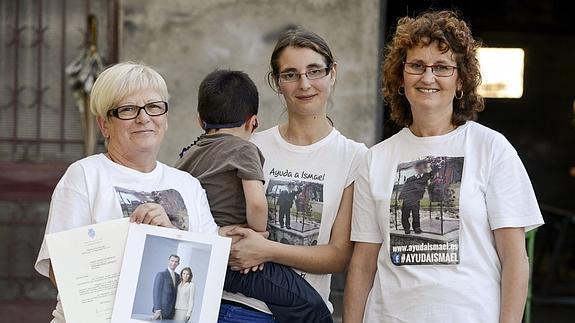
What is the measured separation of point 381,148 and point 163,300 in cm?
90

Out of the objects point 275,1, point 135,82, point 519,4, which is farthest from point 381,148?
point 519,4

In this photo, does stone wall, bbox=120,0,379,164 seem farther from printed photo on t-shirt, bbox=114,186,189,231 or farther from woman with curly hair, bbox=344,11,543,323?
printed photo on t-shirt, bbox=114,186,189,231

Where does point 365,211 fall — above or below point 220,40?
below

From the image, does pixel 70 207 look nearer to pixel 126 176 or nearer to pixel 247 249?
pixel 126 176

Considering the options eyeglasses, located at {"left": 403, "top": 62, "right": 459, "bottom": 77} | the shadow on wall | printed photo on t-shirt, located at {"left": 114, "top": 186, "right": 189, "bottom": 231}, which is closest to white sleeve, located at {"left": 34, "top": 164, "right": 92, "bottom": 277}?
printed photo on t-shirt, located at {"left": 114, "top": 186, "right": 189, "bottom": 231}

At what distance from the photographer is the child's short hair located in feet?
11.3

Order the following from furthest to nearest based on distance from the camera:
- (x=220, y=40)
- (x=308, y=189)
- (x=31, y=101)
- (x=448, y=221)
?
1. (x=31, y=101)
2. (x=220, y=40)
3. (x=308, y=189)
4. (x=448, y=221)

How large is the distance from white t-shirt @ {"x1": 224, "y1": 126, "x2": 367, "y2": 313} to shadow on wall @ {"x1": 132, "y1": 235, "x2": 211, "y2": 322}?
424 millimetres

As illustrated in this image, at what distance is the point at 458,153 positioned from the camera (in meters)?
3.14

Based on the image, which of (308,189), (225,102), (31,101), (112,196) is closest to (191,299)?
(112,196)

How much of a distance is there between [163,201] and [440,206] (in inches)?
34.0

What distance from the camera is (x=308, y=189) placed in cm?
342

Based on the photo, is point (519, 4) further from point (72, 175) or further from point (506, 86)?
point (72, 175)

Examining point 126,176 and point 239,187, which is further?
point 239,187
